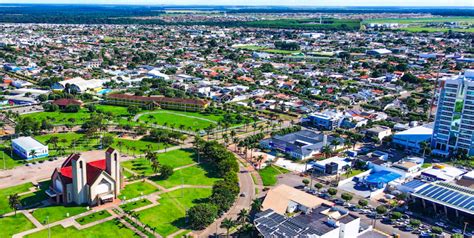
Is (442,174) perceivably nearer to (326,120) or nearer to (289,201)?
(289,201)

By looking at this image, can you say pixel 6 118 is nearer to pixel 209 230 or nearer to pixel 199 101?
pixel 199 101

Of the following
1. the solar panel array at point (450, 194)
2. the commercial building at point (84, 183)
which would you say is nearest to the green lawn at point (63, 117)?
the commercial building at point (84, 183)

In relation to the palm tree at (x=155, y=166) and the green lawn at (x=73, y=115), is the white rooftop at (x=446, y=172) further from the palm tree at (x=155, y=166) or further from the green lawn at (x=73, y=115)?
the green lawn at (x=73, y=115)

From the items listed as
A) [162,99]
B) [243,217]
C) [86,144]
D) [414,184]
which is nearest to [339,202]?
[414,184]

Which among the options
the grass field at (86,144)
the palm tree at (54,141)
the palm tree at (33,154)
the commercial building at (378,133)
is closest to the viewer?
the palm tree at (33,154)

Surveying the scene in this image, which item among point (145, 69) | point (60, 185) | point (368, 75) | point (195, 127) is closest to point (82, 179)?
point (60, 185)

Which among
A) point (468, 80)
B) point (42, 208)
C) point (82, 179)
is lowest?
point (42, 208)

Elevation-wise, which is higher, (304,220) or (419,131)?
(419,131)
